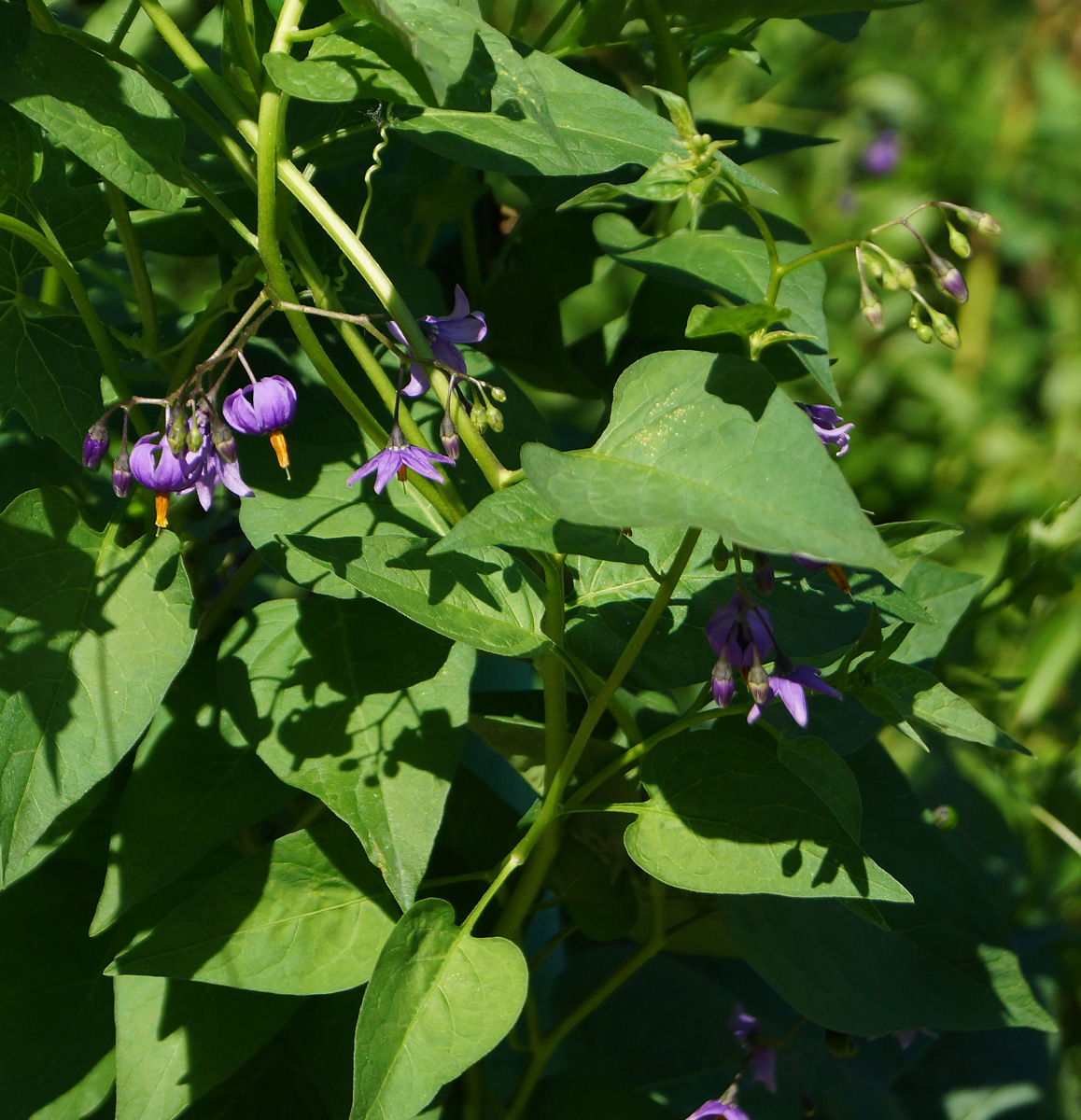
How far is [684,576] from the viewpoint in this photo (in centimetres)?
53

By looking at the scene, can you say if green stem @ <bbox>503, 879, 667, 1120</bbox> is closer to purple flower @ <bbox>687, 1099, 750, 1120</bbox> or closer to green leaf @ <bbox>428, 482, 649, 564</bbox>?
purple flower @ <bbox>687, 1099, 750, 1120</bbox>

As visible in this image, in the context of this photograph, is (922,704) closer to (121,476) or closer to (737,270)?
(737,270)

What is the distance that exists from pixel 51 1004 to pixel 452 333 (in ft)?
1.26

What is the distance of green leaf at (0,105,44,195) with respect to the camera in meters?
0.48

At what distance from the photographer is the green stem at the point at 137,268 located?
53cm

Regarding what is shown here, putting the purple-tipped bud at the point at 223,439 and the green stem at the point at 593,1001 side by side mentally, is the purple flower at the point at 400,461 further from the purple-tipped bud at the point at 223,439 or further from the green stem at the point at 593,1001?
the green stem at the point at 593,1001

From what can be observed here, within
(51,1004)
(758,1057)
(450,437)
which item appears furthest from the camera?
(758,1057)

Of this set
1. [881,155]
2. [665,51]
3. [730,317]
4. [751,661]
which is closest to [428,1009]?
[751,661]

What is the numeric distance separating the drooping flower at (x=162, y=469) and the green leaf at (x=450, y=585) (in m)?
0.07

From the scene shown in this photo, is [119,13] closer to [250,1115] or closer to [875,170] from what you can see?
[250,1115]

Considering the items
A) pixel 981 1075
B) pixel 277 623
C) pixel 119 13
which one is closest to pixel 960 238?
pixel 277 623

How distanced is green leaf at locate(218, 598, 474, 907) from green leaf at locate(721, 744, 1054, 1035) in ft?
0.60

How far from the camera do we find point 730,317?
0.38 metres

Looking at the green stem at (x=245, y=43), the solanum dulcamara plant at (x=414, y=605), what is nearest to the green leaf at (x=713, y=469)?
the solanum dulcamara plant at (x=414, y=605)
